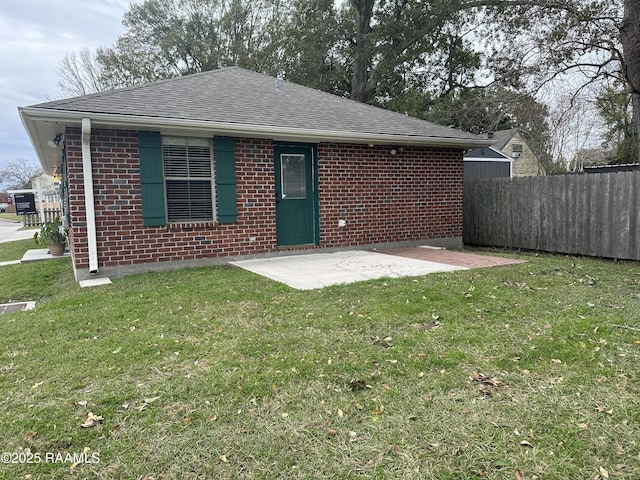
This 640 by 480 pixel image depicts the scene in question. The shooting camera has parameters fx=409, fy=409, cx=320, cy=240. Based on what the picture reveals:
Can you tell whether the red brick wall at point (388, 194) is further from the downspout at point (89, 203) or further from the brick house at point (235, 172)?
the downspout at point (89, 203)

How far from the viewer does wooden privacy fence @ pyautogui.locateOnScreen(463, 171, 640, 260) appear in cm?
735

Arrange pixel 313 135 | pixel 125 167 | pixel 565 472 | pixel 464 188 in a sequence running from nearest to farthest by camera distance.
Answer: pixel 565 472
pixel 125 167
pixel 313 135
pixel 464 188

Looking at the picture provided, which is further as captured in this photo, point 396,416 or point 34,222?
point 34,222

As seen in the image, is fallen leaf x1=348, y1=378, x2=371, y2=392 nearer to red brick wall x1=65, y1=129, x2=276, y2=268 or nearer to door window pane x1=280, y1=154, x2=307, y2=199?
red brick wall x1=65, y1=129, x2=276, y2=268

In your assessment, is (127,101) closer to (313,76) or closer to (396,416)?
(396,416)

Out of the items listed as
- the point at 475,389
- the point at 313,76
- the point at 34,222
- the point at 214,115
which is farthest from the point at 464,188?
the point at 34,222

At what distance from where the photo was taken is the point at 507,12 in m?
14.3

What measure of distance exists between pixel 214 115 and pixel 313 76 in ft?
52.2

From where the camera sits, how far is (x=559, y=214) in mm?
8445

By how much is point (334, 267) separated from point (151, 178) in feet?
10.6

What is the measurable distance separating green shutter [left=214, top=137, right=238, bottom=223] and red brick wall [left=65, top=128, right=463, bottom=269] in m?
0.13

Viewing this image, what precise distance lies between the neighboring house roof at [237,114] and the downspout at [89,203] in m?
0.37

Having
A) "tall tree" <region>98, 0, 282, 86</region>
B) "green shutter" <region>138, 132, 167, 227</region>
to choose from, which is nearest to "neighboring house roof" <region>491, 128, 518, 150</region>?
"tall tree" <region>98, 0, 282, 86</region>

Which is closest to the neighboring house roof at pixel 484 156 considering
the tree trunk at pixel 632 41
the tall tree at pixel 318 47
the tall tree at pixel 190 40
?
the tall tree at pixel 318 47
